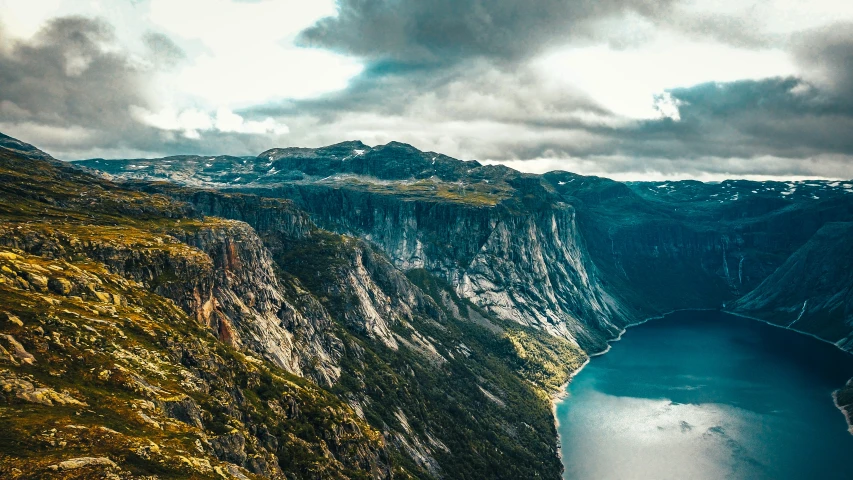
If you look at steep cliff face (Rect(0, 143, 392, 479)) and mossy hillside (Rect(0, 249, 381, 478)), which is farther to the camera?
steep cliff face (Rect(0, 143, 392, 479))

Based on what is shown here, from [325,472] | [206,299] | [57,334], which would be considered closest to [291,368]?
[206,299]

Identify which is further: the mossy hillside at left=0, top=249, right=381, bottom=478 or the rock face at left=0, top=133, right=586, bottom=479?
the rock face at left=0, top=133, right=586, bottom=479

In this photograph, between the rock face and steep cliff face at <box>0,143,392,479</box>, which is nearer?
steep cliff face at <box>0,143,392,479</box>

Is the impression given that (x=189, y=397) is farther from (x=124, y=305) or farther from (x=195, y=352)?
(x=124, y=305)

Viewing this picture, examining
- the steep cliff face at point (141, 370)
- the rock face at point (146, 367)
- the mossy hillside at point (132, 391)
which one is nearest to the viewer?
the mossy hillside at point (132, 391)

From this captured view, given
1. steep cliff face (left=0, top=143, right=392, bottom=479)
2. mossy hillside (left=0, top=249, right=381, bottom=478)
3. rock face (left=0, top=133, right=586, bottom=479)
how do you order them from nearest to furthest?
mossy hillside (left=0, top=249, right=381, bottom=478)
steep cliff face (left=0, top=143, right=392, bottom=479)
rock face (left=0, top=133, right=586, bottom=479)

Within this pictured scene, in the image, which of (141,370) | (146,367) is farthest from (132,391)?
(146,367)

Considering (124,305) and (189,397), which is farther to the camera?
(124,305)

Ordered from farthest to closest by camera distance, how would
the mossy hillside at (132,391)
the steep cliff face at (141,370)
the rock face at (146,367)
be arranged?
1. the rock face at (146,367)
2. the steep cliff face at (141,370)
3. the mossy hillside at (132,391)

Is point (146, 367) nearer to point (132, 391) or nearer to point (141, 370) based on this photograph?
point (141, 370)

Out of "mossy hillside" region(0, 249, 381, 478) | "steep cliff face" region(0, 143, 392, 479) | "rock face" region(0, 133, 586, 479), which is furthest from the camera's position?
"rock face" region(0, 133, 586, 479)

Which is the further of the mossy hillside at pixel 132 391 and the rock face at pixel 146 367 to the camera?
the rock face at pixel 146 367
